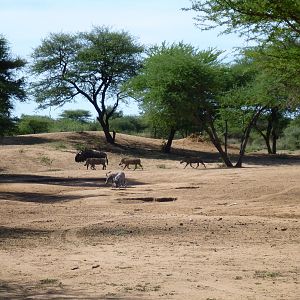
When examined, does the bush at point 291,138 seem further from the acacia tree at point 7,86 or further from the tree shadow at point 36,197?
the tree shadow at point 36,197

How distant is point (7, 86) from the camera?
1330 inches

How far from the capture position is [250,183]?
25.6 meters

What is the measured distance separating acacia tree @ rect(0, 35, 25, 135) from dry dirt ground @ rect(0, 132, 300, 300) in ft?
12.7

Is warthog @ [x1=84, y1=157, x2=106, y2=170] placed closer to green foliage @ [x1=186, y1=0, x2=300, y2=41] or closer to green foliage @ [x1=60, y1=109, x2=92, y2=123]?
green foliage @ [x1=186, y1=0, x2=300, y2=41]

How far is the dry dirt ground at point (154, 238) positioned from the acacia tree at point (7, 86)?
3873mm

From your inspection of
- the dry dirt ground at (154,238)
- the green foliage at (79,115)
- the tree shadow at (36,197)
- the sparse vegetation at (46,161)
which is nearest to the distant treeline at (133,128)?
the green foliage at (79,115)

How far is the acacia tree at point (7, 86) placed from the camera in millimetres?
33156

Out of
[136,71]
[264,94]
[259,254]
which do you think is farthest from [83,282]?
[136,71]

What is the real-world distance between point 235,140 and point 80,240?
69.4 meters

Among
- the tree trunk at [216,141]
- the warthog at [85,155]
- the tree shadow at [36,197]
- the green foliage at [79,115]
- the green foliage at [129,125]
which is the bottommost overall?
the tree shadow at [36,197]

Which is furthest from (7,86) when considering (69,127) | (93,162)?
(69,127)

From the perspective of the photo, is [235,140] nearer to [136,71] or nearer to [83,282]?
[136,71]

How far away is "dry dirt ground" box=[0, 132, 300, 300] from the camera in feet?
28.3

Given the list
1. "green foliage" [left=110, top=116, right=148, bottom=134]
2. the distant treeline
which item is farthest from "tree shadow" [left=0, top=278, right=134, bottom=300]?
"green foliage" [left=110, top=116, right=148, bottom=134]
